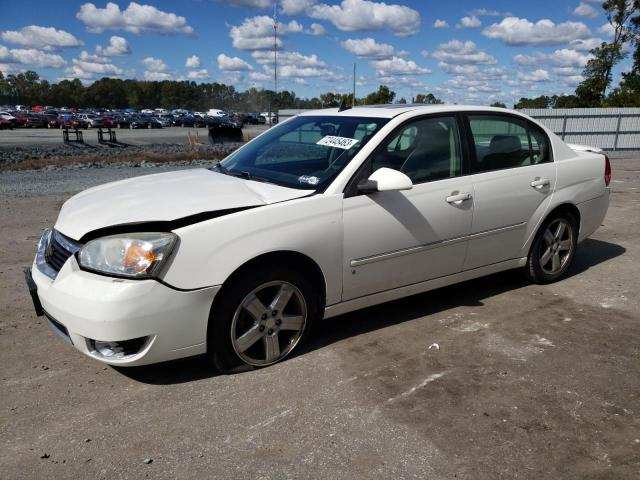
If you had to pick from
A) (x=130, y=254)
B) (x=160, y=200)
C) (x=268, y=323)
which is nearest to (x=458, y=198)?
Answer: (x=268, y=323)

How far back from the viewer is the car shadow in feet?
12.0

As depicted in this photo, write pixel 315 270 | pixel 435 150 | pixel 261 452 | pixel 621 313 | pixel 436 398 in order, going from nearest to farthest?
pixel 261 452, pixel 436 398, pixel 315 270, pixel 435 150, pixel 621 313

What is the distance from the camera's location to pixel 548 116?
21.5 metres

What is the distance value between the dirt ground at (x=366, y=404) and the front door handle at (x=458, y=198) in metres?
0.96

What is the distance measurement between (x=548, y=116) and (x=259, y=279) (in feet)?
67.9

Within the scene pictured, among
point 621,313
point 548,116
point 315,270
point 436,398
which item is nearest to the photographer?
point 436,398

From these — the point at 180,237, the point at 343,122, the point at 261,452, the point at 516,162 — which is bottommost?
the point at 261,452

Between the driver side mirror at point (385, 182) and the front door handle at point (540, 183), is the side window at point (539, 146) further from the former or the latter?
the driver side mirror at point (385, 182)

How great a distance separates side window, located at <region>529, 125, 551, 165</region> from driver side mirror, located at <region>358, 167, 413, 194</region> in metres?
1.88

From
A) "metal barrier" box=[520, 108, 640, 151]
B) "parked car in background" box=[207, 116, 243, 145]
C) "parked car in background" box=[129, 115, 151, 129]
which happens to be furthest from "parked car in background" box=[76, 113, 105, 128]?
"metal barrier" box=[520, 108, 640, 151]

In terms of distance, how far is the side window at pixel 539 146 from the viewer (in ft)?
16.8

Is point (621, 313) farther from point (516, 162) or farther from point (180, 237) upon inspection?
point (180, 237)

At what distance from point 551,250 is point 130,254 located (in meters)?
3.93

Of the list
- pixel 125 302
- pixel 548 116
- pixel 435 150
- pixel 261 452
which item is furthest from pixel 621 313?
pixel 548 116
